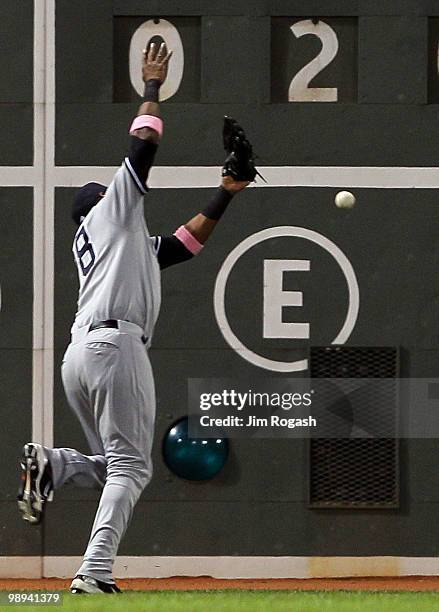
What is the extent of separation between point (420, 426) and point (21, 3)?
3609mm

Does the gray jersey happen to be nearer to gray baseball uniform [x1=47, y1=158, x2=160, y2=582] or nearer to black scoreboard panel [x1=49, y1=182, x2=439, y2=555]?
gray baseball uniform [x1=47, y1=158, x2=160, y2=582]

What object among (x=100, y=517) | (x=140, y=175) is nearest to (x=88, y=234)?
(x=140, y=175)

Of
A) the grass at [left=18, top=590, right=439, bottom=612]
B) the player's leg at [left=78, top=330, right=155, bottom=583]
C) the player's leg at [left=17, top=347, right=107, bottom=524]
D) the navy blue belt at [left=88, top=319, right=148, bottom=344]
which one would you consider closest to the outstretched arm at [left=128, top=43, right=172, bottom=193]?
the navy blue belt at [left=88, top=319, right=148, bottom=344]

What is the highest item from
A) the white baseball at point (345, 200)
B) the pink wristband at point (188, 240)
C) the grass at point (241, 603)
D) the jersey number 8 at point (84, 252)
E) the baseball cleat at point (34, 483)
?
the white baseball at point (345, 200)

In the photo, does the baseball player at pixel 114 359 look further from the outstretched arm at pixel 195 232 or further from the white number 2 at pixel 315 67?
the white number 2 at pixel 315 67

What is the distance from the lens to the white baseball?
955cm

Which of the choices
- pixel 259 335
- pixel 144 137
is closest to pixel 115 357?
Result: pixel 144 137

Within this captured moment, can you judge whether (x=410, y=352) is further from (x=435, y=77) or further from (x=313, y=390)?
(x=435, y=77)

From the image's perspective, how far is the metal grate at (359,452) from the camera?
959cm

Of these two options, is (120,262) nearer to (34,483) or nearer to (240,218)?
(34,483)

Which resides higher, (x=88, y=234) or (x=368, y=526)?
(x=88, y=234)

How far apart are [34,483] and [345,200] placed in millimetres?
3788

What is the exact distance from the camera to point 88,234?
22.2 feet

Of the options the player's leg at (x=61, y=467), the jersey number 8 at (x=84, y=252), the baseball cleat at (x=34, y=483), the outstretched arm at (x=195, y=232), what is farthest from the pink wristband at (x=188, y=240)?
the baseball cleat at (x=34, y=483)
